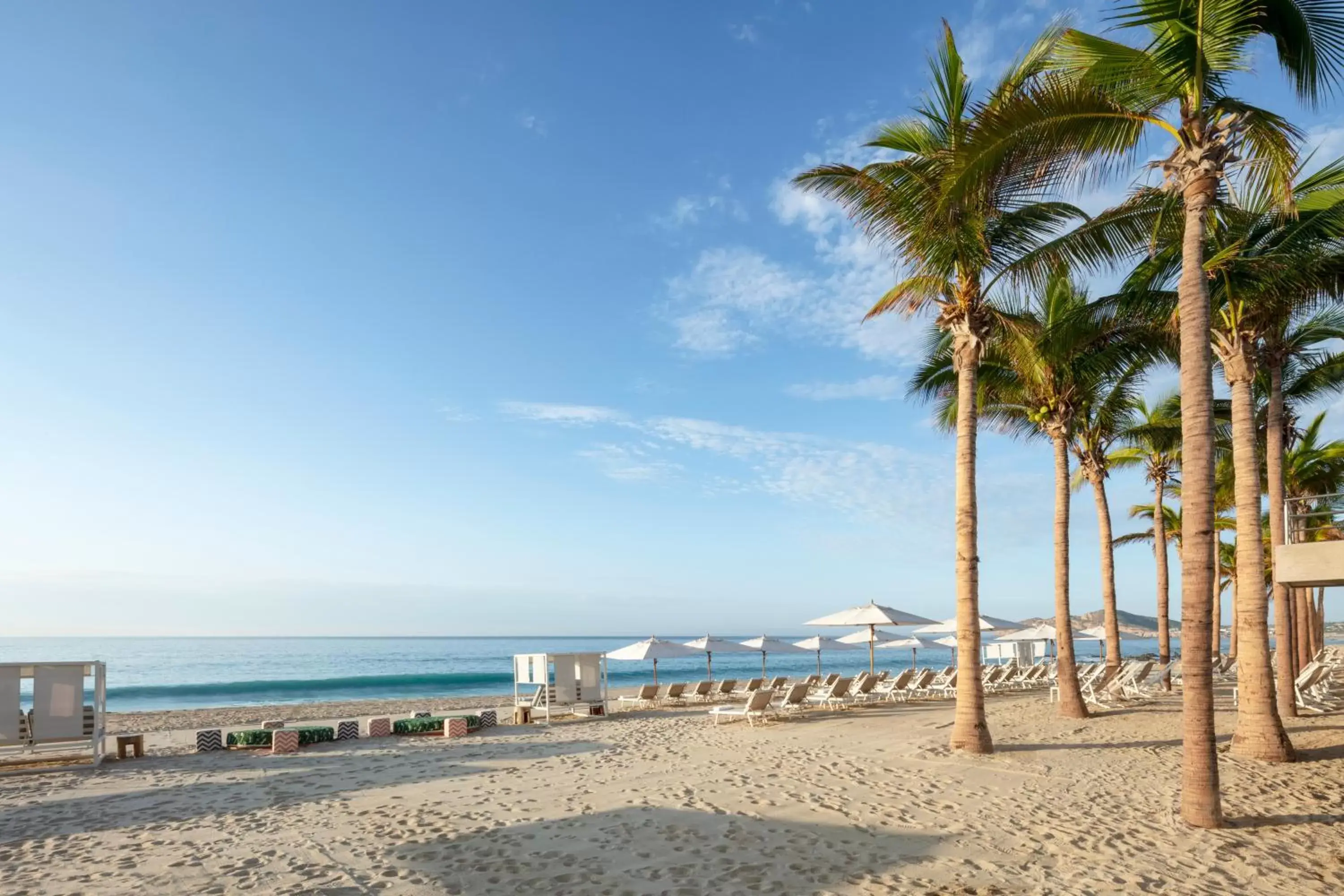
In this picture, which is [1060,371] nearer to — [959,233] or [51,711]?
[959,233]

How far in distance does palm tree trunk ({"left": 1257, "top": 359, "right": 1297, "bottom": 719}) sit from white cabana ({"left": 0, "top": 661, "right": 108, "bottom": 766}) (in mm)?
15715

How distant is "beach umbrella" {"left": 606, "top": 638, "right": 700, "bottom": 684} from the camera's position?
19422mm

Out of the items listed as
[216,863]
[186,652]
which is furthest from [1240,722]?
[186,652]

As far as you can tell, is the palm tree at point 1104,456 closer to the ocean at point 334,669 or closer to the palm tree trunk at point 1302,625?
the palm tree trunk at point 1302,625

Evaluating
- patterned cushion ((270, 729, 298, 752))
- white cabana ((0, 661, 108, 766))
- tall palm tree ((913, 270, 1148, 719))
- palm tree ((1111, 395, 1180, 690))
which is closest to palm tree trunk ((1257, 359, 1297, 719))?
tall palm tree ((913, 270, 1148, 719))

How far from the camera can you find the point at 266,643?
373ft

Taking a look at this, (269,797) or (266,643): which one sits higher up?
(269,797)

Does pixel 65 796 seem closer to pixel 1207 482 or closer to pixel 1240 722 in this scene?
pixel 1207 482

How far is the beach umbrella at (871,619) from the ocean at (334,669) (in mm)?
8053

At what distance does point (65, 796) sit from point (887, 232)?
1215 cm

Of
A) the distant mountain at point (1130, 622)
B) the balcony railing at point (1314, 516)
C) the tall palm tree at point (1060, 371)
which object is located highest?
the tall palm tree at point (1060, 371)

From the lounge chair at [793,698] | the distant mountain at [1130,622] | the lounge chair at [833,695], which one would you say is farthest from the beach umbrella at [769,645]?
the distant mountain at [1130,622]

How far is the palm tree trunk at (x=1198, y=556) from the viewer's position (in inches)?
276

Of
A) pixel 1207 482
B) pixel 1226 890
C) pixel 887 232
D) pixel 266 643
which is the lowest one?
pixel 266 643
